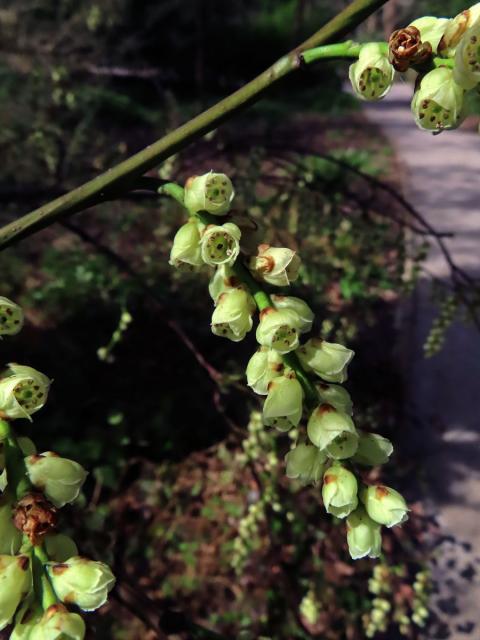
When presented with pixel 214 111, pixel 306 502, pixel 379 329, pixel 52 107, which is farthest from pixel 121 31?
pixel 214 111

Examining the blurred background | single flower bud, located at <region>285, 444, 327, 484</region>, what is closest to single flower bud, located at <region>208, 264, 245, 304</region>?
single flower bud, located at <region>285, 444, 327, 484</region>

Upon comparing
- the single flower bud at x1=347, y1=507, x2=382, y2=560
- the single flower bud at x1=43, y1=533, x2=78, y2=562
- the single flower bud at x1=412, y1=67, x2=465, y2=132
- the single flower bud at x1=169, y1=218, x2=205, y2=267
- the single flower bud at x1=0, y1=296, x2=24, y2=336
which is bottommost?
the single flower bud at x1=347, y1=507, x2=382, y2=560

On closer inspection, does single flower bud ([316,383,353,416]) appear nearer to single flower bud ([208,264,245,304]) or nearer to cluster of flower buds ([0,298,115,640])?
single flower bud ([208,264,245,304])

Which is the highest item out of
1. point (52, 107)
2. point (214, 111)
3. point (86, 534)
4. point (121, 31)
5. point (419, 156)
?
point (214, 111)

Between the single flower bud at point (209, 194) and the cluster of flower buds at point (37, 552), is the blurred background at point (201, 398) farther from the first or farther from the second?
the single flower bud at point (209, 194)

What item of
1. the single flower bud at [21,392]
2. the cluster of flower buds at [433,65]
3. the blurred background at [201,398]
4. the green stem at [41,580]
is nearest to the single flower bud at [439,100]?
the cluster of flower buds at [433,65]

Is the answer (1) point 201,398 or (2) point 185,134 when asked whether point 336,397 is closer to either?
(2) point 185,134

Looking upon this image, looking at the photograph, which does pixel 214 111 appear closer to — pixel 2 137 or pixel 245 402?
pixel 245 402
